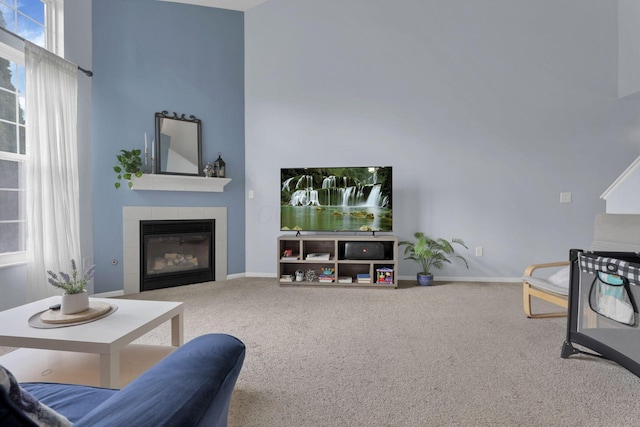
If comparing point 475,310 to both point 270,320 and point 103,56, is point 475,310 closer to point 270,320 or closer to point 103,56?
point 270,320

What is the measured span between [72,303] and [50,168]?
1.78 m

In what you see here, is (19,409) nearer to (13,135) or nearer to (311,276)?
(13,135)

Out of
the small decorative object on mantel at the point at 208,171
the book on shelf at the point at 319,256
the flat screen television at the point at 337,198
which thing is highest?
the small decorative object on mantel at the point at 208,171

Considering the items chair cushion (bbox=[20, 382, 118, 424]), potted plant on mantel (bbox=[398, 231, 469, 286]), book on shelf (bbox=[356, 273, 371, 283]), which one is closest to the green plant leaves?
→ potted plant on mantel (bbox=[398, 231, 469, 286])

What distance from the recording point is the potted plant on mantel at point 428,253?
12.5 feet

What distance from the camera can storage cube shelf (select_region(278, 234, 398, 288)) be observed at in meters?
3.76

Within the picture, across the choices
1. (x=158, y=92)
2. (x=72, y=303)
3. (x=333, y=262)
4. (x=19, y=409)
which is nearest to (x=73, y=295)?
(x=72, y=303)

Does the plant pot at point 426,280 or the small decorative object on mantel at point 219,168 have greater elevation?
the small decorative object on mantel at point 219,168

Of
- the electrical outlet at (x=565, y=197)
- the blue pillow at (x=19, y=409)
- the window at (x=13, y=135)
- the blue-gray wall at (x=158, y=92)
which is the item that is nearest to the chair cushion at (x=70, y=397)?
the blue pillow at (x=19, y=409)

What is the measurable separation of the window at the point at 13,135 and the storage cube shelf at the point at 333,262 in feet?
7.67

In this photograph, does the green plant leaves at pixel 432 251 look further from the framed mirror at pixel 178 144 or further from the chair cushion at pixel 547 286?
the framed mirror at pixel 178 144

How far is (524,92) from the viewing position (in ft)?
13.0

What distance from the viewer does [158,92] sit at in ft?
12.4

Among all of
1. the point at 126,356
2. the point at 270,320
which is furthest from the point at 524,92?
the point at 126,356
